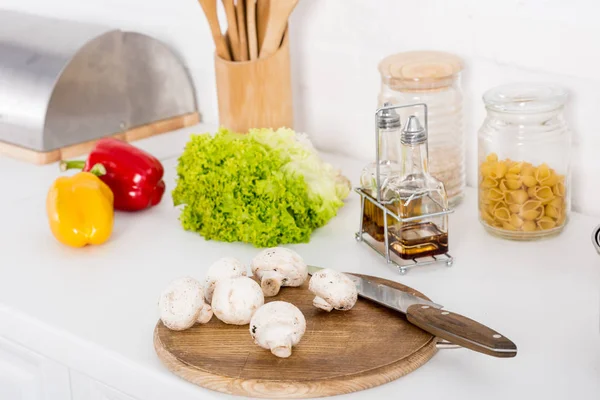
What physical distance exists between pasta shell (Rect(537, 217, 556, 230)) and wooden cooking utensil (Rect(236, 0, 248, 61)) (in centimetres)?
62

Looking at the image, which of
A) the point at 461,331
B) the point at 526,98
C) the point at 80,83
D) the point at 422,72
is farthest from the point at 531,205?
the point at 80,83

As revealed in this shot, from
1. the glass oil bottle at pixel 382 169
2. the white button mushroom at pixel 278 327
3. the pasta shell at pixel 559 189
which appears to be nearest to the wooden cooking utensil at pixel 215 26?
the glass oil bottle at pixel 382 169

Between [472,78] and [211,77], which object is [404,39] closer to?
[472,78]

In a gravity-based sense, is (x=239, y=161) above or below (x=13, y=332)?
above

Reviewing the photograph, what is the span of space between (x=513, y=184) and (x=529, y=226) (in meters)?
0.07

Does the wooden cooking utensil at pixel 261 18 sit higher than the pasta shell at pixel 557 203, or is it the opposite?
the wooden cooking utensil at pixel 261 18

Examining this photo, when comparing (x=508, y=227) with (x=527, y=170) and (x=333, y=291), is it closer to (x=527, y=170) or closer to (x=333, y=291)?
(x=527, y=170)

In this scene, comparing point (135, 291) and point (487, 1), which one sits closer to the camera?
point (135, 291)

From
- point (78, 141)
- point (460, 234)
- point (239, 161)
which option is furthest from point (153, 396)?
point (78, 141)

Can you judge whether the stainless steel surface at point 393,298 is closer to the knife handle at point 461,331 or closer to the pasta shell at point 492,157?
the knife handle at point 461,331

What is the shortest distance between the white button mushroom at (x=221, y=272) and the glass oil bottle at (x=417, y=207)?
25 centimetres

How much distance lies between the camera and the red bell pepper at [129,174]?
152 cm

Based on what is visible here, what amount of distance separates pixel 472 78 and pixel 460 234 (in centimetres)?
29

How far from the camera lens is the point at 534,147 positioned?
1352mm
